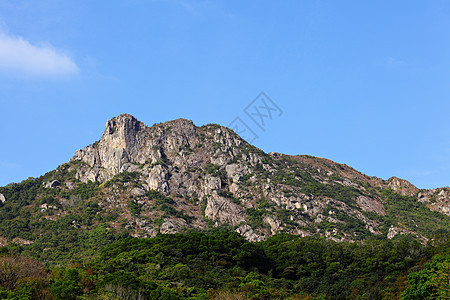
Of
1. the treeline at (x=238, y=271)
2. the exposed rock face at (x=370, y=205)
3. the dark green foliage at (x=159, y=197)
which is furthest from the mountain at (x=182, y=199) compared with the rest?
the treeline at (x=238, y=271)

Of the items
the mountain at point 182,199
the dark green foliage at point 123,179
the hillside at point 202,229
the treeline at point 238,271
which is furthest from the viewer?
the dark green foliage at point 123,179

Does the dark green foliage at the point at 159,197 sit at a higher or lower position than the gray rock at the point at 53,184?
lower

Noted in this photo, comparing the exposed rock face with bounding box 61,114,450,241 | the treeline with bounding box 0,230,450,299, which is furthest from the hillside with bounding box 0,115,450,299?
the exposed rock face with bounding box 61,114,450,241

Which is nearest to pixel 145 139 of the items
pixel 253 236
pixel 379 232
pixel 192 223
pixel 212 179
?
pixel 212 179

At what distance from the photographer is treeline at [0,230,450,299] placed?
62000mm

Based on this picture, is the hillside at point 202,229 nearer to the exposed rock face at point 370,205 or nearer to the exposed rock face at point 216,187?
the exposed rock face at point 216,187

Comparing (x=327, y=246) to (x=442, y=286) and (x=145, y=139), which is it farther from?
(x=145, y=139)

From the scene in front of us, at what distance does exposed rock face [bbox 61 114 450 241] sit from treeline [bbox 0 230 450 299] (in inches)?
1579

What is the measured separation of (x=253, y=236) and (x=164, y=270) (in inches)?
2526

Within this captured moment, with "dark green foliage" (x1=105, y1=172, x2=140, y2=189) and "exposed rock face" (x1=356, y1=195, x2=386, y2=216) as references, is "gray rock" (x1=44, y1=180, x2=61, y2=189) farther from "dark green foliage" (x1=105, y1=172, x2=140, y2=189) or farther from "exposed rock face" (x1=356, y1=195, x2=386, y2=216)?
"exposed rock face" (x1=356, y1=195, x2=386, y2=216)

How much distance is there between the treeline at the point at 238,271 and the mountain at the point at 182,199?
40.2 meters

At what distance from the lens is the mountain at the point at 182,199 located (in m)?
149

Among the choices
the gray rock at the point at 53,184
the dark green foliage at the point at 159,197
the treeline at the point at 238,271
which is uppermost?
the gray rock at the point at 53,184

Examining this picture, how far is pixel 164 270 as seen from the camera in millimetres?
85188
